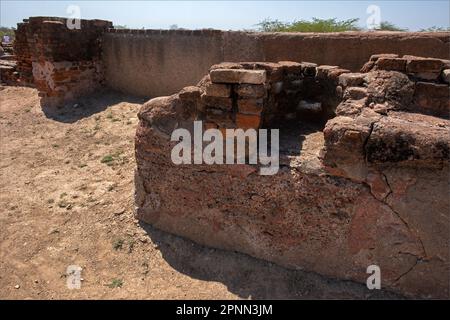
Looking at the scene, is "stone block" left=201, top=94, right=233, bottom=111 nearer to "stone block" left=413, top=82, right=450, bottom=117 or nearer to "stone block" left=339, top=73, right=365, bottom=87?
"stone block" left=339, top=73, right=365, bottom=87

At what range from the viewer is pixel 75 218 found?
141 inches

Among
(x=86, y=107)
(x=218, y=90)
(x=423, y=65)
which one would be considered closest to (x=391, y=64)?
(x=423, y=65)

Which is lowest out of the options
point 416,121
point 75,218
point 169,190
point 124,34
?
point 75,218

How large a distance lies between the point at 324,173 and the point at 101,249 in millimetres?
1890

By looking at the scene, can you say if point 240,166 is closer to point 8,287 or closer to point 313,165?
point 313,165

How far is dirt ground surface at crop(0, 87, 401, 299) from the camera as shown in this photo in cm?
266

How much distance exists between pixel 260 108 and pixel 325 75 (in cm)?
94

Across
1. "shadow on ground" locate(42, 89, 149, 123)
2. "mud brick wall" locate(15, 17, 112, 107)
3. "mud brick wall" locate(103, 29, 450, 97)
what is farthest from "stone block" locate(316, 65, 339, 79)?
"mud brick wall" locate(15, 17, 112, 107)

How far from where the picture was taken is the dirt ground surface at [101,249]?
8.73 feet

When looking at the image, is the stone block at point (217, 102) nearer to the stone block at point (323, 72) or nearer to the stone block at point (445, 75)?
the stone block at point (323, 72)

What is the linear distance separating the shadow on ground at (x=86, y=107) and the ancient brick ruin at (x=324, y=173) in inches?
143

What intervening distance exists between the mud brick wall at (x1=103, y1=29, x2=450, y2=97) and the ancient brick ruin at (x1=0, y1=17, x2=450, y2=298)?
39cm
